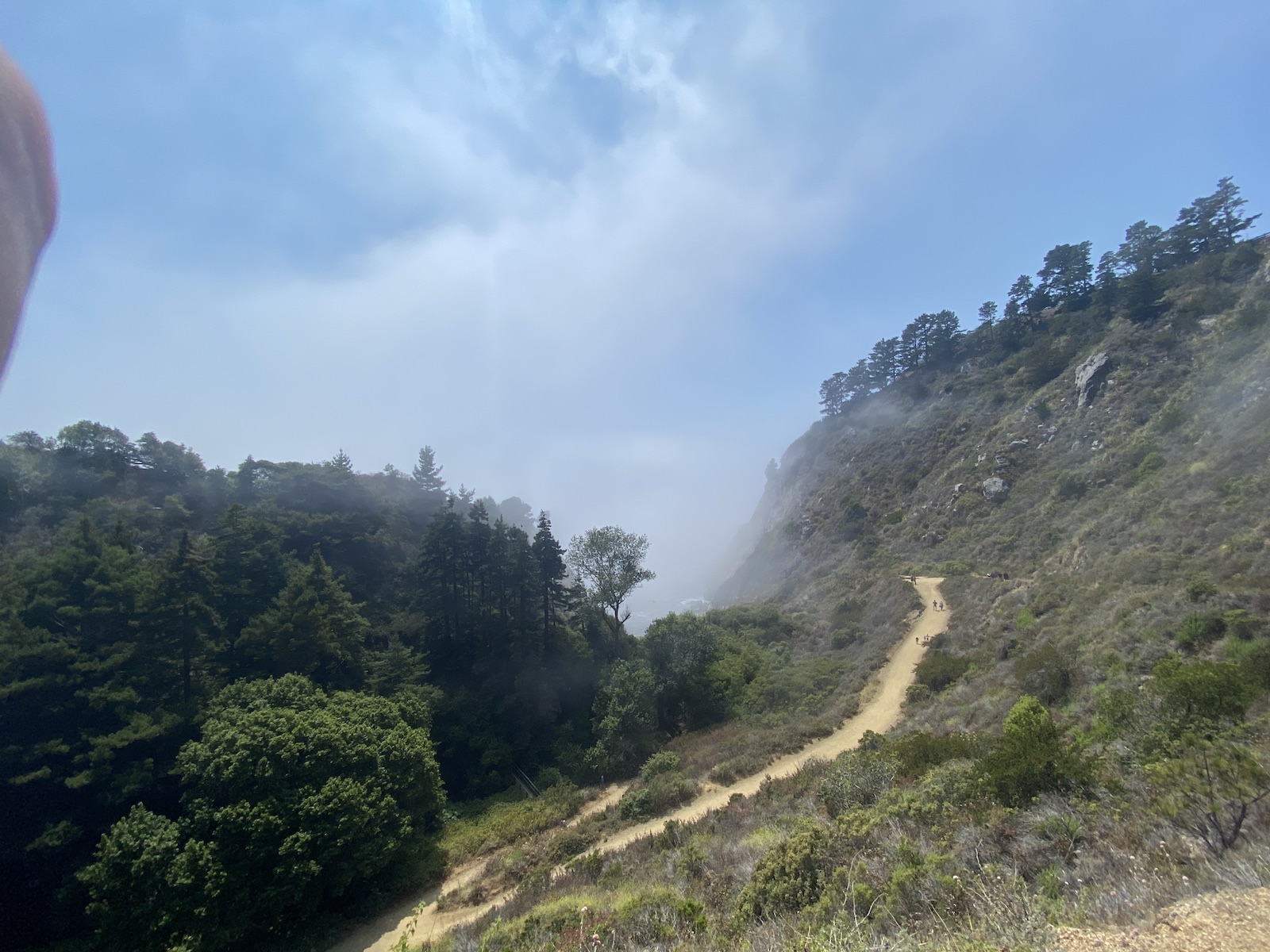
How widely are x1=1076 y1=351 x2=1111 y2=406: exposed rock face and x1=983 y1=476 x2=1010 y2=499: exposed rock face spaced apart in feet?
27.4

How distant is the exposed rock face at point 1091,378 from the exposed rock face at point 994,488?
8.35m

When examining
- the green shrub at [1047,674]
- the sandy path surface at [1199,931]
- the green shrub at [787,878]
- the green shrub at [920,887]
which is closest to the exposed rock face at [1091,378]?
the green shrub at [1047,674]

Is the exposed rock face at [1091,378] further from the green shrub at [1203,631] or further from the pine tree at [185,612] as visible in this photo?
the pine tree at [185,612]

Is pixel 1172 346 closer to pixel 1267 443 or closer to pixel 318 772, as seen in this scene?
pixel 1267 443

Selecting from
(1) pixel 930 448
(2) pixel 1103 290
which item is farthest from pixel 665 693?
(2) pixel 1103 290

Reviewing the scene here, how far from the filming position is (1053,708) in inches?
462

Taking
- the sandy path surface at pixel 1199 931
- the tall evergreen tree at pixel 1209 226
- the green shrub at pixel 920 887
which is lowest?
the green shrub at pixel 920 887

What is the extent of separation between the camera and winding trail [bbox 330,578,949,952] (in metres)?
13.6

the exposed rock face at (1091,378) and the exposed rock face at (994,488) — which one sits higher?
the exposed rock face at (1091,378)

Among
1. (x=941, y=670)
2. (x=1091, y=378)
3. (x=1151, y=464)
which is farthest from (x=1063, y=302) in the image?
(x=941, y=670)

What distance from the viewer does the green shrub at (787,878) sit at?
6.96 meters

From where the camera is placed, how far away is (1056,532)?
2731 centimetres

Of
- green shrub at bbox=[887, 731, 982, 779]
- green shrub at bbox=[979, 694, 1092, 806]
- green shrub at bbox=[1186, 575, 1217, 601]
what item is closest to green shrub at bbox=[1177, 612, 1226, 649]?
green shrub at bbox=[1186, 575, 1217, 601]

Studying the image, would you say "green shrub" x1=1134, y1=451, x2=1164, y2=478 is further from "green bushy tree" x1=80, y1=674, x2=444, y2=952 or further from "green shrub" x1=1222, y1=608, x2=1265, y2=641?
"green bushy tree" x1=80, y1=674, x2=444, y2=952
